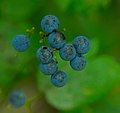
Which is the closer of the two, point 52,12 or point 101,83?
point 101,83

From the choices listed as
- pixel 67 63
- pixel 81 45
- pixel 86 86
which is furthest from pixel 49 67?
pixel 86 86

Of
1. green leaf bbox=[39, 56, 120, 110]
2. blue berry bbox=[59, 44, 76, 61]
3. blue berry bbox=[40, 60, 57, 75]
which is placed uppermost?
blue berry bbox=[59, 44, 76, 61]

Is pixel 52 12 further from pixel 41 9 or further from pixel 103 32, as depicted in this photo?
pixel 103 32

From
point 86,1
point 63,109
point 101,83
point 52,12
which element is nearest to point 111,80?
point 101,83

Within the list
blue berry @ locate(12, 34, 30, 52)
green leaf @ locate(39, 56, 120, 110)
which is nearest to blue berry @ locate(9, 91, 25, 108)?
green leaf @ locate(39, 56, 120, 110)

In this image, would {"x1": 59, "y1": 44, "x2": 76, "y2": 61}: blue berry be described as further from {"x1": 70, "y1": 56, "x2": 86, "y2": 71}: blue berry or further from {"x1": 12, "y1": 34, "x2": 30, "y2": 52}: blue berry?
{"x1": 12, "y1": 34, "x2": 30, "y2": 52}: blue berry

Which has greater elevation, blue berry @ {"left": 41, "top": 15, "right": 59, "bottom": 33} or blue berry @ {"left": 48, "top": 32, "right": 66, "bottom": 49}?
blue berry @ {"left": 41, "top": 15, "right": 59, "bottom": 33}

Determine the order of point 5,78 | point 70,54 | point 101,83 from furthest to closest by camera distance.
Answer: point 5,78, point 101,83, point 70,54
